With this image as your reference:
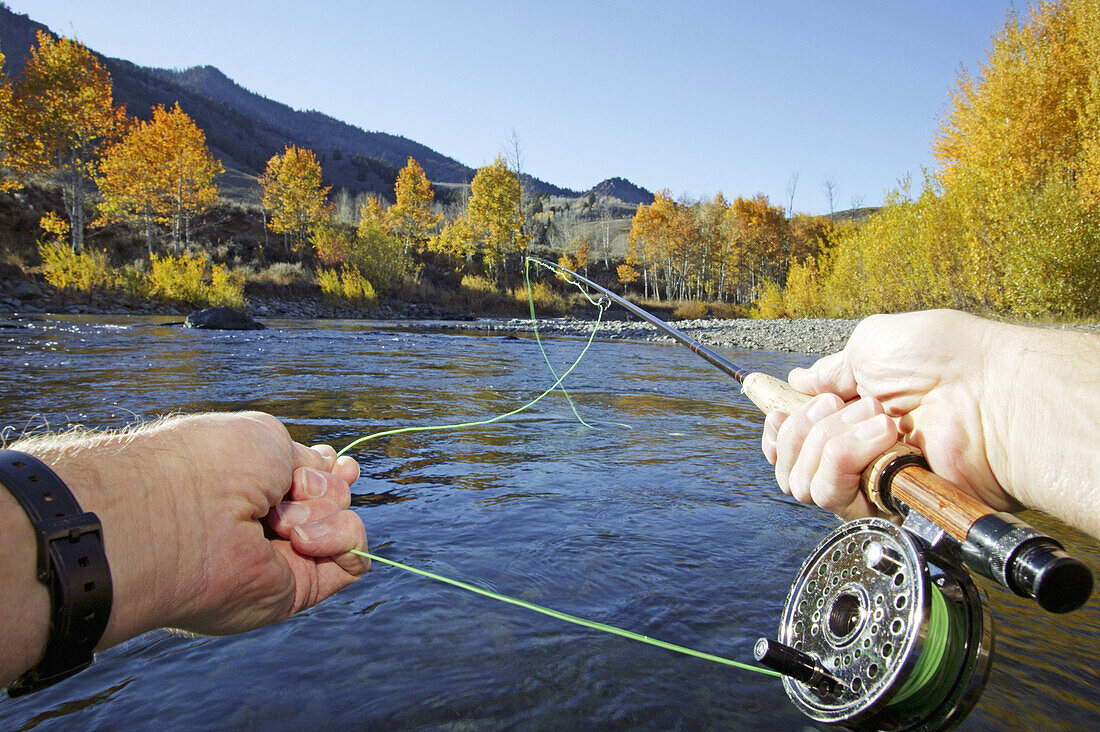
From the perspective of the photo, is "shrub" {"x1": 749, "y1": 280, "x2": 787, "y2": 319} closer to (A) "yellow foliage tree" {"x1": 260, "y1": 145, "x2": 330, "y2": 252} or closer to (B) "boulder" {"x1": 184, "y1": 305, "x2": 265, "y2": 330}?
(B) "boulder" {"x1": 184, "y1": 305, "x2": 265, "y2": 330}

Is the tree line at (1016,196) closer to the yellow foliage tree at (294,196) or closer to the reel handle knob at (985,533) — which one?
the reel handle knob at (985,533)

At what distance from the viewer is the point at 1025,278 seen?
17906 mm

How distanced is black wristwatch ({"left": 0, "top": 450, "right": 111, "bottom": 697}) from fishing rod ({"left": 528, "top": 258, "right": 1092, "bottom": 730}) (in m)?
1.28

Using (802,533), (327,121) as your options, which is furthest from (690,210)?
(327,121)

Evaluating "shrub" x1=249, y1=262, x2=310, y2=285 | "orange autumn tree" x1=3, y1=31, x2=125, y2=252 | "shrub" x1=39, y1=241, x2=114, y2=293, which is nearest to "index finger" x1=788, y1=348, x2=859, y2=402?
"shrub" x1=39, y1=241, x2=114, y2=293

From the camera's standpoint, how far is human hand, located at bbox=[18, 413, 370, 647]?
1.15m

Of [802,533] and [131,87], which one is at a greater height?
[131,87]

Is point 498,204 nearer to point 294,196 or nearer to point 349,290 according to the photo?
point 294,196

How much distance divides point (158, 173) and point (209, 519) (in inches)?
1797

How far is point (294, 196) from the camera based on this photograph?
48.0 m

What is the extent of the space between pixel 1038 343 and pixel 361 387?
26.0 ft

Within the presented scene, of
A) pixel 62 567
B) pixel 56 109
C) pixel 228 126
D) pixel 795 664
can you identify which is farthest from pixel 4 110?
pixel 228 126

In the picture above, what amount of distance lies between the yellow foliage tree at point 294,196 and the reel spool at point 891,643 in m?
50.2

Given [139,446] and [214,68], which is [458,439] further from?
[214,68]
